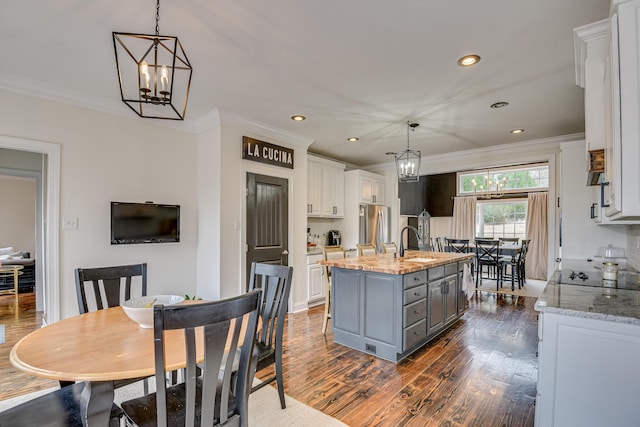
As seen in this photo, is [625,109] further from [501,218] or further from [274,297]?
[501,218]

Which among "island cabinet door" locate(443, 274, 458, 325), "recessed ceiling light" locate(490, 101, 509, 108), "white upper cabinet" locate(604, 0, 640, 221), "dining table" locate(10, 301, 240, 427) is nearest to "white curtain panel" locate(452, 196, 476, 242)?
"island cabinet door" locate(443, 274, 458, 325)

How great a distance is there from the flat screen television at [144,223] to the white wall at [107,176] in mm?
107

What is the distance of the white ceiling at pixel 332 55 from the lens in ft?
6.17

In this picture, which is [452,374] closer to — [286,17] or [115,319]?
[115,319]

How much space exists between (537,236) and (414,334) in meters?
6.67

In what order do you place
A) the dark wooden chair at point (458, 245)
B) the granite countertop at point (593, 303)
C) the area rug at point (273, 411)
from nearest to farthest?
the granite countertop at point (593, 303) < the area rug at point (273, 411) < the dark wooden chair at point (458, 245)

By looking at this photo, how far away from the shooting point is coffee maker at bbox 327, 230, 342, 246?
19.2 feet

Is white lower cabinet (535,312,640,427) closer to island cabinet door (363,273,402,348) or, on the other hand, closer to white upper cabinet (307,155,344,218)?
island cabinet door (363,273,402,348)

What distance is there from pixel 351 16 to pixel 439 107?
191 cm

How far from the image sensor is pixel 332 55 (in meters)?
2.40

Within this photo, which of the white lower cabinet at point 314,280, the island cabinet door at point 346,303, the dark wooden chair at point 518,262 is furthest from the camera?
the dark wooden chair at point 518,262

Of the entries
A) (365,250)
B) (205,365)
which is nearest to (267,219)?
(365,250)

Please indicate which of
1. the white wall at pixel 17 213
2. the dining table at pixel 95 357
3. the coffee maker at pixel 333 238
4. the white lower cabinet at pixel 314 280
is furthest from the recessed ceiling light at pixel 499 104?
the white wall at pixel 17 213

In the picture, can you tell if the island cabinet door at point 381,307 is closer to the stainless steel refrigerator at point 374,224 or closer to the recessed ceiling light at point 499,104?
the recessed ceiling light at point 499,104
